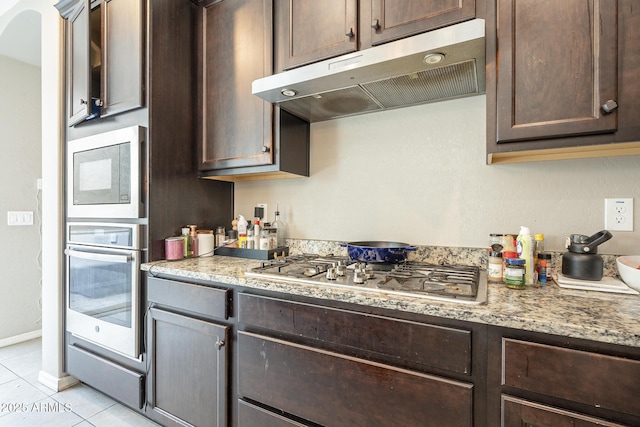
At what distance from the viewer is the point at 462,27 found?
41.4 inches

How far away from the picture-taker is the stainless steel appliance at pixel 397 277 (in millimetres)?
993

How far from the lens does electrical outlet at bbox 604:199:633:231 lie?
4.00 feet

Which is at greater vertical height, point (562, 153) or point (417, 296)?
point (562, 153)

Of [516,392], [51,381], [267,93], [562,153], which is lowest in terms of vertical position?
[51,381]

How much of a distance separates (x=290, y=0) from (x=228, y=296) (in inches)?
57.0

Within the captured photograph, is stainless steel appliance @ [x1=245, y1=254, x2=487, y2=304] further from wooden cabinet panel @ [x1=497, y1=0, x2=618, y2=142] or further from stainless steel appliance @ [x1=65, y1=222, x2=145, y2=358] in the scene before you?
stainless steel appliance @ [x1=65, y1=222, x2=145, y2=358]

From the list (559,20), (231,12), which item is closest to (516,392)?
(559,20)

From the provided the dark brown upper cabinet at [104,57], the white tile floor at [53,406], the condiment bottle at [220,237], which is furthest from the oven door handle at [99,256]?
the white tile floor at [53,406]

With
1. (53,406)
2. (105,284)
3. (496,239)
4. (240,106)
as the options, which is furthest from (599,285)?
(53,406)

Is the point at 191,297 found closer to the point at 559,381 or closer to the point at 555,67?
the point at 559,381

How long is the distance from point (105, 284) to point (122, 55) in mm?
1315

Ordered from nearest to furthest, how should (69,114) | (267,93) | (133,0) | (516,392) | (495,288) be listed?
(516,392)
(495,288)
(267,93)
(133,0)
(69,114)

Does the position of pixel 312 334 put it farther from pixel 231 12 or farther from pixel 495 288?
pixel 231 12

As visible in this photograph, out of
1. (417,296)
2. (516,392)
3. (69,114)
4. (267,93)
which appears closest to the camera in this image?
(516,392)
